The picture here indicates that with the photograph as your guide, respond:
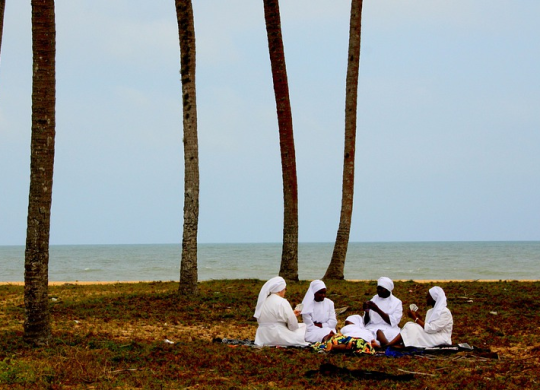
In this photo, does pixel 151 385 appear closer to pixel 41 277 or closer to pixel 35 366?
pixel 35 366

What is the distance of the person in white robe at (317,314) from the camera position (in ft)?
39.8

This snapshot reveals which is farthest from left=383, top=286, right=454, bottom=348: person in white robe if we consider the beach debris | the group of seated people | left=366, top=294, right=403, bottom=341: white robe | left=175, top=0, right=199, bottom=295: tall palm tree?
left=175, top=0, right=199, bottom=295: tall palm tree

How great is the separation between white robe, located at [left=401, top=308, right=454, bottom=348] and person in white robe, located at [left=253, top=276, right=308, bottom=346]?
1741 millimetres

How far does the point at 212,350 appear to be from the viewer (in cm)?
1154

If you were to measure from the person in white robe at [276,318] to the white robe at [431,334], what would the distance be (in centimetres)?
174

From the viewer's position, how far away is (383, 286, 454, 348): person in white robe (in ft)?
38.6

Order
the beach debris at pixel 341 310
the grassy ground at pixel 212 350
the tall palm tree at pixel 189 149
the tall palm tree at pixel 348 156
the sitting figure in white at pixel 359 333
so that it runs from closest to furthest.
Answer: the grassy ground at pixel 212 350 → the sitting figure in white at pixel 359 333 → the beach debris at pixel 341 310 → the tall palm tree at pixel 189 149 → the tall palm tree at pixel 348 156

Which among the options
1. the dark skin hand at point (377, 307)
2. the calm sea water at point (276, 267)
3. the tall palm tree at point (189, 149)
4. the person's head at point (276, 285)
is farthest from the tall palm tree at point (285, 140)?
the calm sea water at point (276, 267)

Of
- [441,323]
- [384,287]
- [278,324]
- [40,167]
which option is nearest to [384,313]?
[384,287]

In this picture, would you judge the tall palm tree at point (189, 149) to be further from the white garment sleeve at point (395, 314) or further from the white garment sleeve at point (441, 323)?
the white garment sleeve at point (441, 323)

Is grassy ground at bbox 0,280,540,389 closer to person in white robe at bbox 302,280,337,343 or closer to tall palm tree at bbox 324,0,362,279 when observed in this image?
person in white robe at bbox 302,280,337,343

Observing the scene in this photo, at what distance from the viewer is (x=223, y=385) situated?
924 cm

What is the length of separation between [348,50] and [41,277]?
48.1 feet

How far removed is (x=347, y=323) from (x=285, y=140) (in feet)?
32.1
